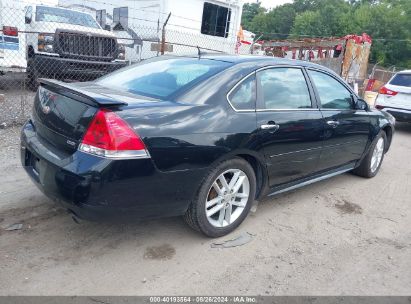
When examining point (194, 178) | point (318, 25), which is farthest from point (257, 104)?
point (318, 25)

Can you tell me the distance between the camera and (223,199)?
350 centimetres

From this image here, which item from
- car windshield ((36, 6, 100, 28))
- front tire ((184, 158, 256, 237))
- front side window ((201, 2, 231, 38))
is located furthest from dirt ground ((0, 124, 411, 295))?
front side window ((201, 2, 231, 38))

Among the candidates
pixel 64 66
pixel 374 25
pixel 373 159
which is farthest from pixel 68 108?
pixel 374 25

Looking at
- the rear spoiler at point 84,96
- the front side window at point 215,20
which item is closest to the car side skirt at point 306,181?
the rear spoiler at point 84,96

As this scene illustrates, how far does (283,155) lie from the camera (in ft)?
12.6

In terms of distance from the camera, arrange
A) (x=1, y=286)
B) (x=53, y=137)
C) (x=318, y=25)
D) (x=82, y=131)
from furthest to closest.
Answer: (x=318, y=25)
(x=53, y=137)
(x=82, y=131)
(x=1, y=286)

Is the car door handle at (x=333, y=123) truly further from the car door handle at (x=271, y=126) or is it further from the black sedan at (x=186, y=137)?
the car door handle at (x=271, y=126)

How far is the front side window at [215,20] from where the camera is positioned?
16.5 m

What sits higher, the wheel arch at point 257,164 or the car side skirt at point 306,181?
the wheel arch at point 257,164

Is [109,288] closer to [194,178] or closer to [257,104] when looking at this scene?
[194,178]

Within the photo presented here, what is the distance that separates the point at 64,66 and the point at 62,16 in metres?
2.48

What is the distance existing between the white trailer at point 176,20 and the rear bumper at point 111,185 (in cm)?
1166

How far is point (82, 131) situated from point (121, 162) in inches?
15.4

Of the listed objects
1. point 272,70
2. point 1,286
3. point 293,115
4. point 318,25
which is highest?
point 318,25
